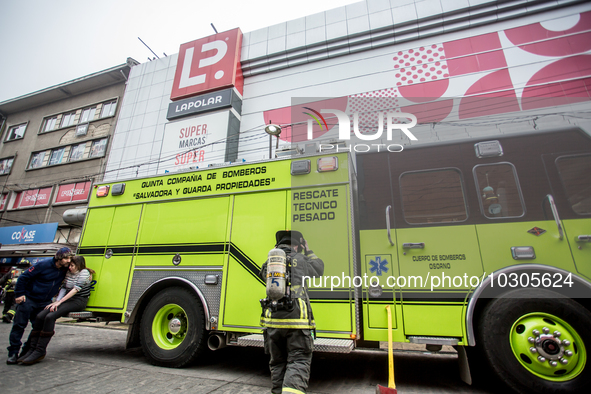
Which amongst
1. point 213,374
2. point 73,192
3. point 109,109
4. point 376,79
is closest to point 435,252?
point 213,374

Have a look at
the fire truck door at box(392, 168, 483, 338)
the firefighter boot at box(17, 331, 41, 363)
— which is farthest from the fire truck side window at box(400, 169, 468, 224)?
the firefighter boot at box(17, 331, 41, 363)

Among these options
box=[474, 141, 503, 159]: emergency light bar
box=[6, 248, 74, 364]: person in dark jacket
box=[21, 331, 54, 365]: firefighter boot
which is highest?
box=[474, 141, 503, 159]: emergency light bar

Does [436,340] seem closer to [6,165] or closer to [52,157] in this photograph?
[52,157]

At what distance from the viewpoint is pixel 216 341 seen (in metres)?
4.00

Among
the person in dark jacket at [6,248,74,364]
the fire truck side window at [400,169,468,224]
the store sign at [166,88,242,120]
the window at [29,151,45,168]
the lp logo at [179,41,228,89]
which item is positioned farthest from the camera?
the window at [29,151,45,168]

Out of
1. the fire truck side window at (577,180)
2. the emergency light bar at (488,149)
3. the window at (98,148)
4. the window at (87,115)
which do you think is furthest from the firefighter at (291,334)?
the window at (87,115)

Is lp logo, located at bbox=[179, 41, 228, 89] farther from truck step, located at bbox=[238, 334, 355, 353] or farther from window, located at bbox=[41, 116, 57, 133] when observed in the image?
truck step, located at bbox=[238, 334, 355, 353]

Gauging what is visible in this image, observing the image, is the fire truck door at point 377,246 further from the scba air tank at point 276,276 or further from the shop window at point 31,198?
the shop window at point 31,198

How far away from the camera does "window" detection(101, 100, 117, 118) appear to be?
18.4 meters

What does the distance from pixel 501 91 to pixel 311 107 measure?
286 inches

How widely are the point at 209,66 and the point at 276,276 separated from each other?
1549cm

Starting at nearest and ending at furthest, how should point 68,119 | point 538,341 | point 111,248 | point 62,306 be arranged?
1. point 538,341
2. point 62,306
3. point 111,248
4. point 68,119

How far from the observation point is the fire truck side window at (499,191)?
3242 millimetres

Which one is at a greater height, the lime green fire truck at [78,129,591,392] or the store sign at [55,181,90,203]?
the store sign at [55,181,90,203]
